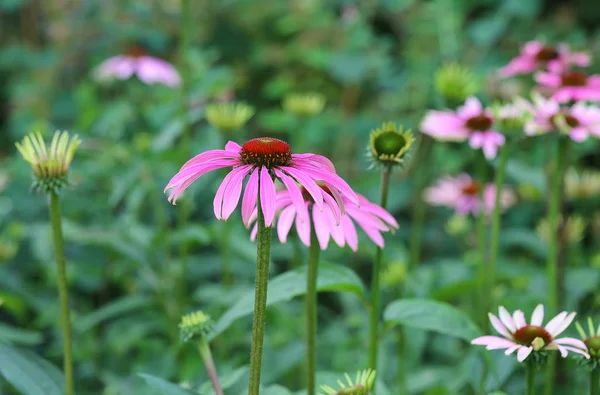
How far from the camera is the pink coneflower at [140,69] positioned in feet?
4.71

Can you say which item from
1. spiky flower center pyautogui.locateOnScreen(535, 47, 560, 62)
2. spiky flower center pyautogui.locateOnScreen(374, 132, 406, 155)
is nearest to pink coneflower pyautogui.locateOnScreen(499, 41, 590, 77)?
spiky flower center pyautogui.locateOnScreen(535, 47, 560, 62)

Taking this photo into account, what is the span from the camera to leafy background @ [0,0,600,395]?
97 cm

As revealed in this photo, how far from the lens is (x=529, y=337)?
55cm

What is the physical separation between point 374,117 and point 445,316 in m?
1.37

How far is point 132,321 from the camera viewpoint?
115cm

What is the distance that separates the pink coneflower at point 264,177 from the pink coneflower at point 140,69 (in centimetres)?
98

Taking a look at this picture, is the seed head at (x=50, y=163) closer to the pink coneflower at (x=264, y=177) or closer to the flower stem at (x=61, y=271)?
the flower stem at (x=61, y=271)

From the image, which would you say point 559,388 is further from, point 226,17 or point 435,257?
point 226,17

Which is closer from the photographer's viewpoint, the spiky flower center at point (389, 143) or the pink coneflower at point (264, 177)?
the pink coneflower at point (264, 177)

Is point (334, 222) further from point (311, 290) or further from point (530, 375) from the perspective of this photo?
point (530, 375)

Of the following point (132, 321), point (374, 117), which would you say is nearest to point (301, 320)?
point (132, 321)

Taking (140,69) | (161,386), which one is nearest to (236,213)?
(140,69)

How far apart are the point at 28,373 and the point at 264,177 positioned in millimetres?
317

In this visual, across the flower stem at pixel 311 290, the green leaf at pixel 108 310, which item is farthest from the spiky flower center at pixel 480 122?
the green leaf at pixel 108 310
